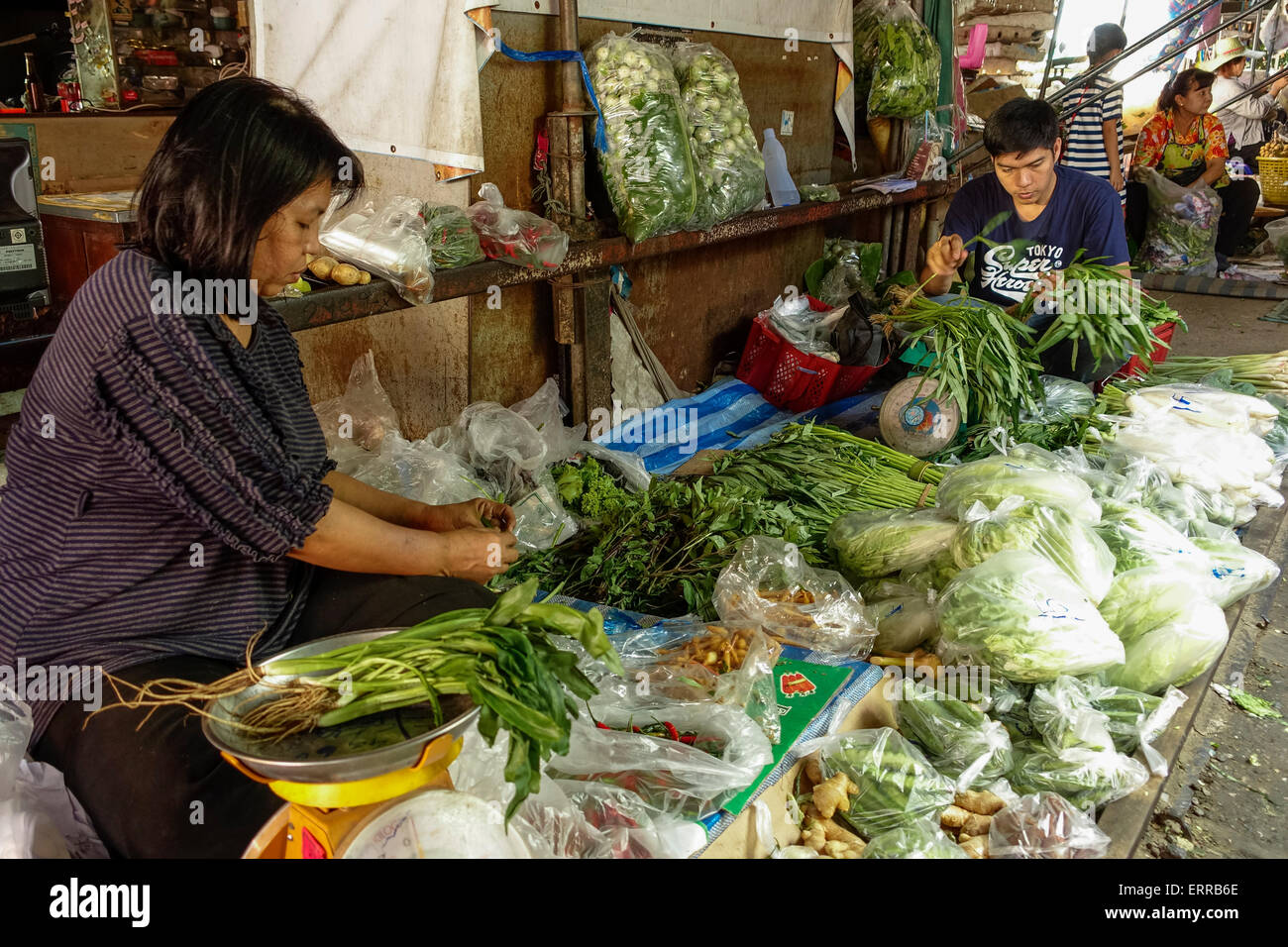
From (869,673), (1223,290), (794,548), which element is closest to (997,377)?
(794,548)

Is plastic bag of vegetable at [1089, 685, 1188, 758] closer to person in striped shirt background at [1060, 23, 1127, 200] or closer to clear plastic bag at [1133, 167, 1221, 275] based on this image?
person in striped shirt background at [1060, 23, 1127, 200]

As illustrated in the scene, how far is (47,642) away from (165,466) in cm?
43

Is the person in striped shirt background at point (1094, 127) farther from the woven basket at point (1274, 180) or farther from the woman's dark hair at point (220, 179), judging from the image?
the woman's dark hair at point (220, 179)

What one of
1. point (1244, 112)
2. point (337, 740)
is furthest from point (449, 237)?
point (1244, 112)

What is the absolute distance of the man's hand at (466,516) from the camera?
2.42 metres

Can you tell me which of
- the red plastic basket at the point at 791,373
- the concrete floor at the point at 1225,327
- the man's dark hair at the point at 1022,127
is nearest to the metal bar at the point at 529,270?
the red plastic basket at the point at 791,373

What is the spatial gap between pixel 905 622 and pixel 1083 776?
0.62m

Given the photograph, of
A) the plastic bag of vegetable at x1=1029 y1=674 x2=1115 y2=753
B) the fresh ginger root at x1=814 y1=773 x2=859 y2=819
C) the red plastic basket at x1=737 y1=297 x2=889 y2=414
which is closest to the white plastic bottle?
the red plastic basket at x1=737 y1=297 x2=889 y2=414

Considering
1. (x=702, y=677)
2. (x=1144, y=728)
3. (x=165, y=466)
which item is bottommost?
(x=1144, y=728)

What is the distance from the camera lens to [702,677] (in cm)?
224

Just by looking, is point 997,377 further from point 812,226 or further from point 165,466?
point 165,466

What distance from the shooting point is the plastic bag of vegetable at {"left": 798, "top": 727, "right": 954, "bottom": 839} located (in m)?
2.10

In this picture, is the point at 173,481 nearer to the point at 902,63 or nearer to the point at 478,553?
the point at 478,553

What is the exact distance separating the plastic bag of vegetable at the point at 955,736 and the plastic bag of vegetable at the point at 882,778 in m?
0.12
